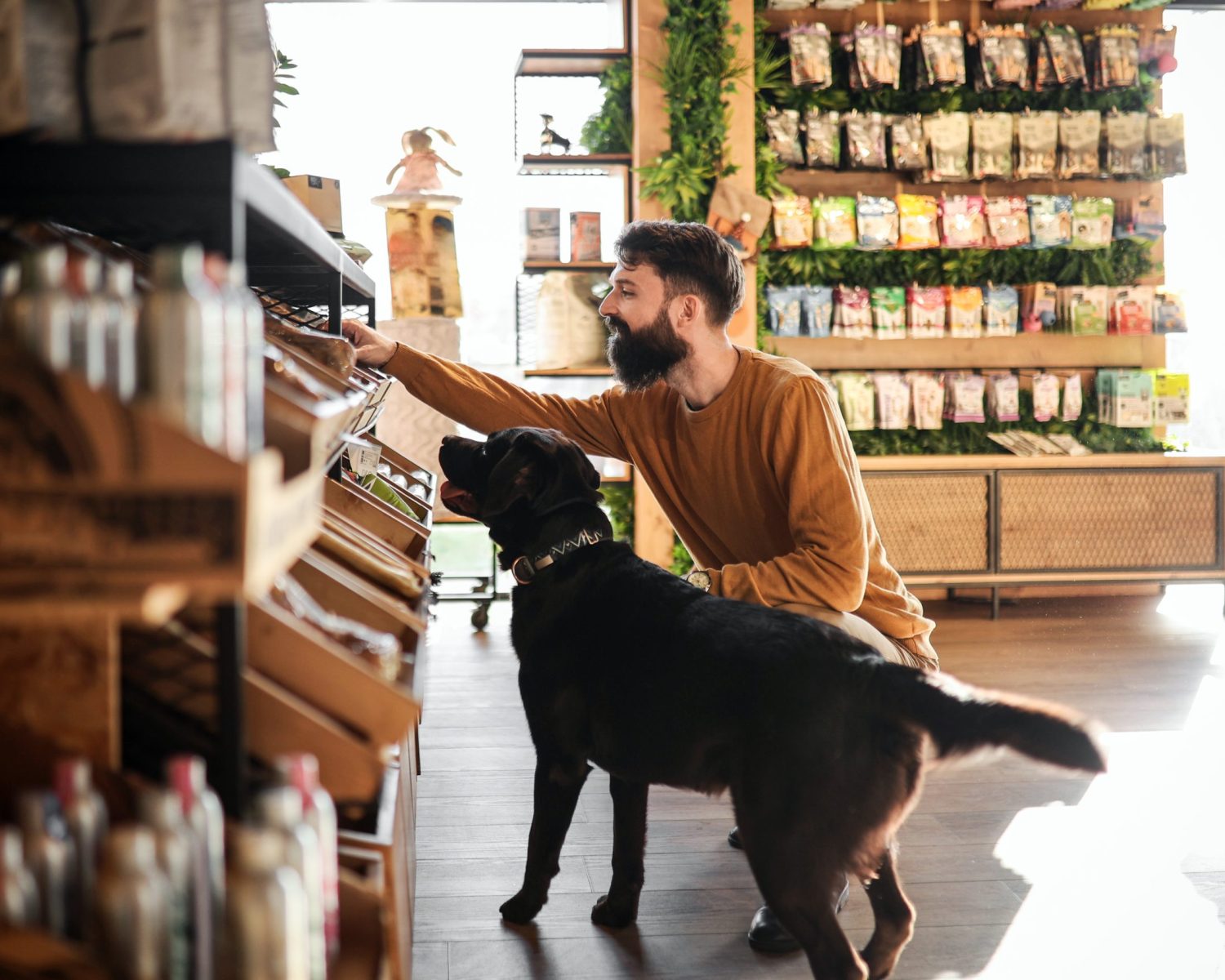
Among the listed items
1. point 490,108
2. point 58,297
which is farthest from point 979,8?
point 58,297

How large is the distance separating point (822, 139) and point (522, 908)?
14.2 ft

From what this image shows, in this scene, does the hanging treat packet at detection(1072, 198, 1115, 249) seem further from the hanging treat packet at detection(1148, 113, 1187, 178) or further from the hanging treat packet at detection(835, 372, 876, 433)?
the hanging treat packet at detection(835, 372, 876, 433)

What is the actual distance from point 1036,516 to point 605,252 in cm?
237

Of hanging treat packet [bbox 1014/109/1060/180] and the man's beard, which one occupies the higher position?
hanging treat packet [bbox 1014/109/1060/180]

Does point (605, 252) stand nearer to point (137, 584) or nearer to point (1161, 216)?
point (1161, 216)

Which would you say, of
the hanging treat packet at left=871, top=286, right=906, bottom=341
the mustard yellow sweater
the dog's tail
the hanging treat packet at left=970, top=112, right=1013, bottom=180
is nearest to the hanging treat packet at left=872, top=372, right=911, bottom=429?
the hanging treat packet at left=871, top=286, right=906, bottom=341

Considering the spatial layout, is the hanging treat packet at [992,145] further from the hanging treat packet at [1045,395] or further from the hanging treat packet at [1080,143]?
the hanging treat packet at [1045,395]

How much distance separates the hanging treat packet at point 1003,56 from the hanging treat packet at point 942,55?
12 centimetres

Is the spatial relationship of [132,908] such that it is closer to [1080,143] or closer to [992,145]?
[992,145]

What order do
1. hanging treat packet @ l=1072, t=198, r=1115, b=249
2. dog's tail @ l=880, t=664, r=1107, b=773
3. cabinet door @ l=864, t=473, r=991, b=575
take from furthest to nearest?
hanging treat packet @ l=1072, t=198, r=1115, b=249 < cabinet door @ l=864, t=473, r=991, b=575 < dog's tail @ l=880, t=664, r=1107, b=773

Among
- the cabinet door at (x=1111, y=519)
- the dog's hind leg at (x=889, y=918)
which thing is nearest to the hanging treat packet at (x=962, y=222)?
the cabinet door at (x=1111, y=519)

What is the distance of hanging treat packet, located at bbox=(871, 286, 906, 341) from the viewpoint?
226 inches

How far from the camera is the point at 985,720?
5.52 feet

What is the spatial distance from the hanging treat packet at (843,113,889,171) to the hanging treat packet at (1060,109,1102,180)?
89cm
